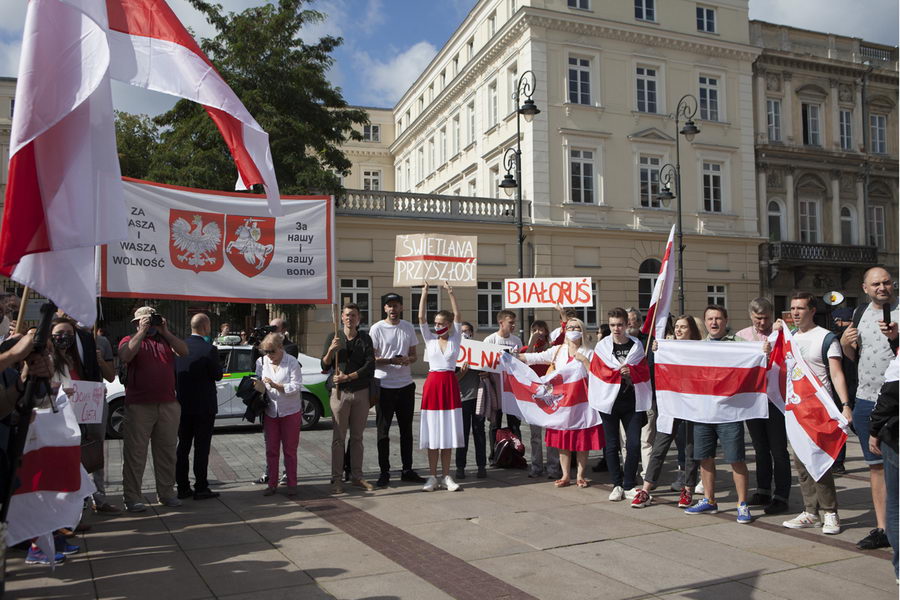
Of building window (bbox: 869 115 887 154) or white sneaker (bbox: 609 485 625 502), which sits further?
building window (bbox: 869 115 887 154)

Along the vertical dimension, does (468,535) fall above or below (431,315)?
below

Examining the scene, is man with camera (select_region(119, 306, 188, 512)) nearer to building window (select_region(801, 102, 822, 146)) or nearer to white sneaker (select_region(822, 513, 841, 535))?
white sneaker (select_region(822, 513, 841, 535))

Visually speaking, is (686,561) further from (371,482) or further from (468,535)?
(371,482)

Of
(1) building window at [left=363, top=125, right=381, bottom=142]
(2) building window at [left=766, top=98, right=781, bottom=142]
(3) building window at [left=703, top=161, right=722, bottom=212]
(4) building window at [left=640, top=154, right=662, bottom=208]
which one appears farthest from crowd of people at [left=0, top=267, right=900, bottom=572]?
(1) building window at [left=363, top=125, right=381, bottom=142]

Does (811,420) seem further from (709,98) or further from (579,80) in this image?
(709,98)

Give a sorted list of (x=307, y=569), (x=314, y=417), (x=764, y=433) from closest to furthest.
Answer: (x=307, y=569), (x=764, y=433), (x=314, y=417)

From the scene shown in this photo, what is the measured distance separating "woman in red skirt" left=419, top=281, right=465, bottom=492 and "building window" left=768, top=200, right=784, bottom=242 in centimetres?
3012

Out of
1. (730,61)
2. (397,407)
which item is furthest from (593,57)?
(397,407)

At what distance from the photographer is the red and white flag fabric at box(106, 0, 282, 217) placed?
5.43 meters

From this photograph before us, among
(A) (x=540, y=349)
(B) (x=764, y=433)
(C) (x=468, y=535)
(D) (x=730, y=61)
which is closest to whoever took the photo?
(C) (x=468, y=535)

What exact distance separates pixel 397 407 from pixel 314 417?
220 inches

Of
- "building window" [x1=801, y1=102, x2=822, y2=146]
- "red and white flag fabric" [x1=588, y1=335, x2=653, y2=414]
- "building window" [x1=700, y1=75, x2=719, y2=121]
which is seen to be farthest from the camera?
"building window" [x1=801, y1=102, x2=822, y2=146]

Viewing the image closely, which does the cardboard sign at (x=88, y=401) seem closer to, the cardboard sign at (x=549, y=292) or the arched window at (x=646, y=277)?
the cardboard sign at (x=549, y=292)

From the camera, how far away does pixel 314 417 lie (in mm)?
13750
